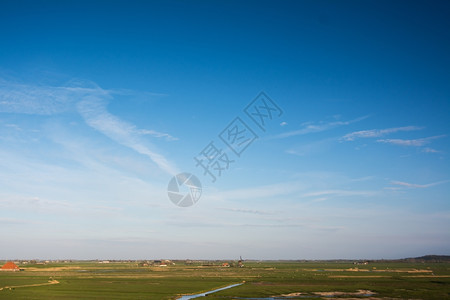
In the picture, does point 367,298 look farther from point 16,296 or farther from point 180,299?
point 16,296

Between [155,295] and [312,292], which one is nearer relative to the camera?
[155,295]

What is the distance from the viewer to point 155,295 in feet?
154

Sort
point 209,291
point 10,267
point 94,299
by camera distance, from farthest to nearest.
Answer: point 10,267 < point 209,291 < point 94,299

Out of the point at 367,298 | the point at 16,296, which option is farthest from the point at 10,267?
the point at 367,298

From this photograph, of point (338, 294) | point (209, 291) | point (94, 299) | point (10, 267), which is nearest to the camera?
point (94, 299)

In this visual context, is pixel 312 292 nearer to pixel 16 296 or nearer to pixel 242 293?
pixel 242 293

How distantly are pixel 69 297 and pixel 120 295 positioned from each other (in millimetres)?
6358

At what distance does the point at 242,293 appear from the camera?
5075 centimetres

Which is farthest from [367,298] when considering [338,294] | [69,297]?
[69,297]

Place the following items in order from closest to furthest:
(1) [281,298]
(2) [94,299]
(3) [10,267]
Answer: (2) [94,299]
(1) [281,298]
(3) [10,267]

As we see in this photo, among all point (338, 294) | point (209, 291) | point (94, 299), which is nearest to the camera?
point (94, 299)

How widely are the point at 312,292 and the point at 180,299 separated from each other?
65.0ft

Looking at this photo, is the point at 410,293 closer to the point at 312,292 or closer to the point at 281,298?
the point at 312,292

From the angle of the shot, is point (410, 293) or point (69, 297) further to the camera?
point (410, 293)
